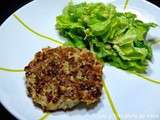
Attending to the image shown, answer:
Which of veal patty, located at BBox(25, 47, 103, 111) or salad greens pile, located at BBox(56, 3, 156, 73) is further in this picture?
salad greens pile, located at BBox(56, 3, 156, 73)

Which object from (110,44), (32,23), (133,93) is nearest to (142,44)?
(110,44)

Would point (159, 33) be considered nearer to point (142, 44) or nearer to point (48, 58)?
point (142, 44)

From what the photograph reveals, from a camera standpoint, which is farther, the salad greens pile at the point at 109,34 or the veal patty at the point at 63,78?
the salad greens pile at the point at 109,34

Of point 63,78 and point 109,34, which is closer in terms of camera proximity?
point 63,78
